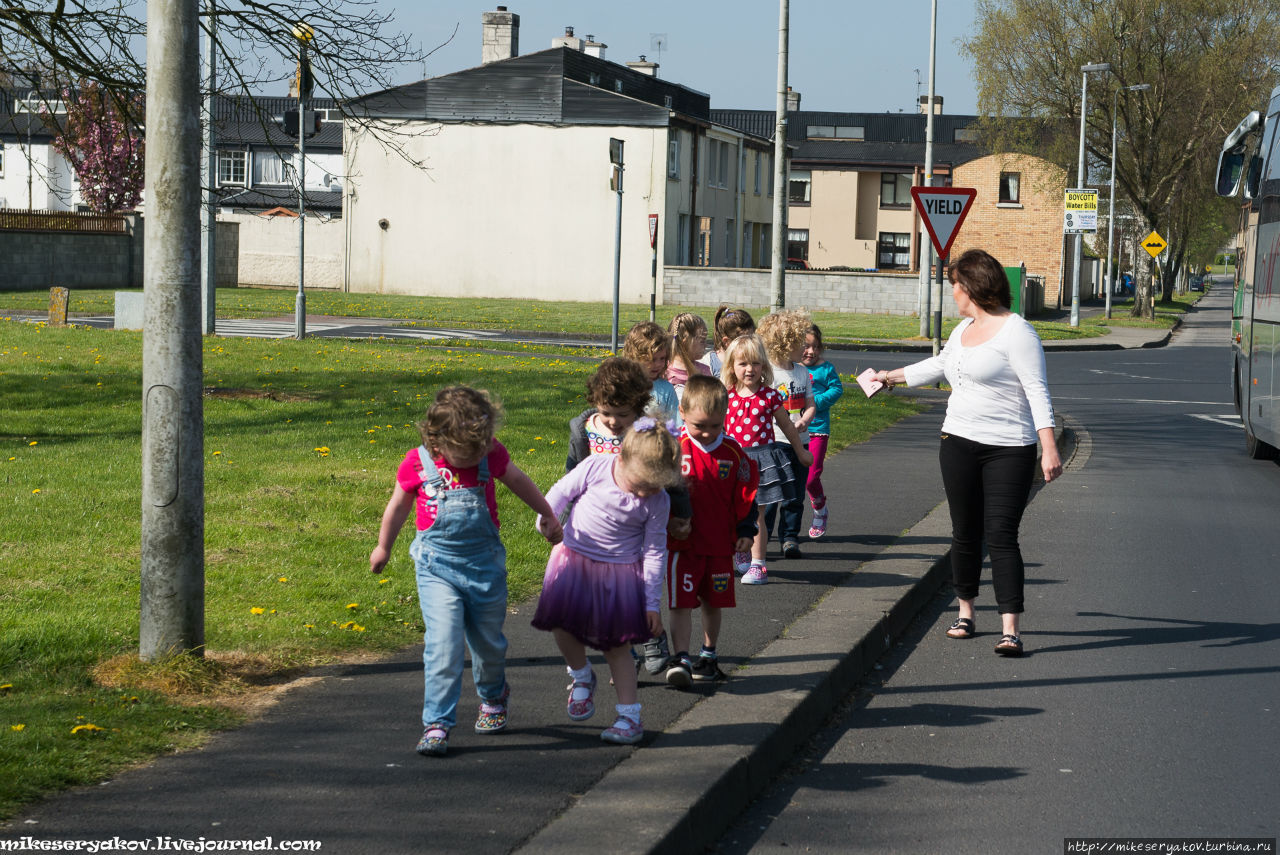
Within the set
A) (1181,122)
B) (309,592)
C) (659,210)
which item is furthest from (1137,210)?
(309,592)

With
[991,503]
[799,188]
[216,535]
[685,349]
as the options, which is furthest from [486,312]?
[799,188]

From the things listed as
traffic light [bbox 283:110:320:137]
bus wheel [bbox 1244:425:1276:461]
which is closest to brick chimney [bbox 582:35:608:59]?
traffic light [bbox 283:110:320:137]

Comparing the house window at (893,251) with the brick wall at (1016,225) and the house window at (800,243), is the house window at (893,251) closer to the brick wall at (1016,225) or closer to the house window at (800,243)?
the house window at (800,243)

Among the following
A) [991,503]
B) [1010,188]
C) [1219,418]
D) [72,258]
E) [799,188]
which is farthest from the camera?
[799,188]

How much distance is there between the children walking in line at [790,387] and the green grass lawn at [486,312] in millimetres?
19823

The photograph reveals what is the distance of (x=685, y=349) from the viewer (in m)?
6.98

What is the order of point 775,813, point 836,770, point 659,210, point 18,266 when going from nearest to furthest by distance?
point 775,813, point 836,770, point 18,266, point 659,210

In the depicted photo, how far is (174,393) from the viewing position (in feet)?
17.2

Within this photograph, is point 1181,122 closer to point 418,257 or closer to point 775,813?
point 418,257

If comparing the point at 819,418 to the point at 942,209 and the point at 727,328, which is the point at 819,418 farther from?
the point at 942,209

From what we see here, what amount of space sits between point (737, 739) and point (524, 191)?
47.9 m

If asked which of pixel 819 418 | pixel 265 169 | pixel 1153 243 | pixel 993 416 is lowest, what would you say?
pixel 819 418

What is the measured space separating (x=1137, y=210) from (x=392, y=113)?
29361 mm

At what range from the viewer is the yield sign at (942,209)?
1695 centimetres
